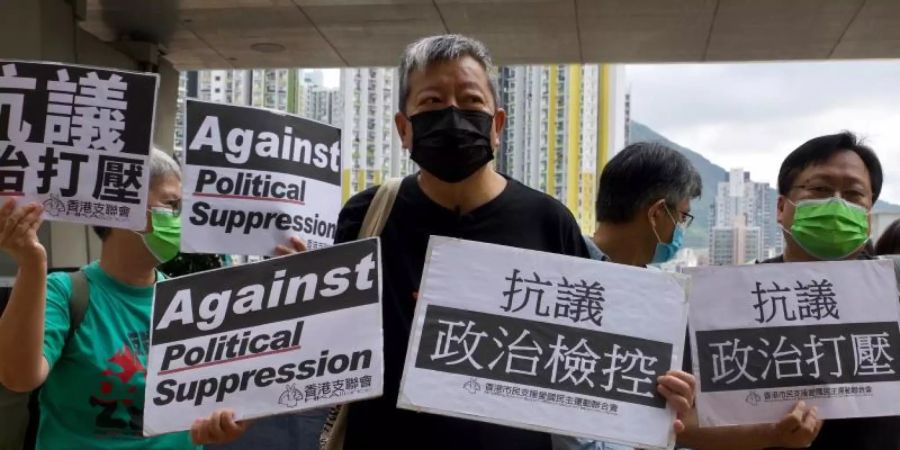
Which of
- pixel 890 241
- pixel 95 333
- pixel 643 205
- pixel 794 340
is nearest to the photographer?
pixel 794 340

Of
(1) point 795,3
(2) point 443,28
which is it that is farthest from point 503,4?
(1) point 795,3

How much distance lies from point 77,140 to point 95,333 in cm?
54

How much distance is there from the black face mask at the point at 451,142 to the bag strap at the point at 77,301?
106cm

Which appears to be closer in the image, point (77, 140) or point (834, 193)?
point (77, 140)

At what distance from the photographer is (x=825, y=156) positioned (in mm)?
2398

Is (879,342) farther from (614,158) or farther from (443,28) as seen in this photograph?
(443,28)

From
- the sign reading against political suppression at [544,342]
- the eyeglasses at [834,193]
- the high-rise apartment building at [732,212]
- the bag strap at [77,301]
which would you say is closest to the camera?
the sign reading against political suppression at [544,342]

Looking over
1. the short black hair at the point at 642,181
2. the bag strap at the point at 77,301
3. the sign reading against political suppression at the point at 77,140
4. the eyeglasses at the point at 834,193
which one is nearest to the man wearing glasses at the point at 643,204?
the short black hair at the point at 642,181

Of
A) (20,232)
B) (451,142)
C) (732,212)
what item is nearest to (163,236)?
(20,232)

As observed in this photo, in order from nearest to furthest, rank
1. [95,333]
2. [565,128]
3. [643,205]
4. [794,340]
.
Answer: [794,340]
[95,333]
[643,205]
[565,128]

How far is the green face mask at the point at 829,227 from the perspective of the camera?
7.64 feet

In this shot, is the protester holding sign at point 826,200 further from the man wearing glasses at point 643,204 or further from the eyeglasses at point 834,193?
the man wearing glasses at point 643,204

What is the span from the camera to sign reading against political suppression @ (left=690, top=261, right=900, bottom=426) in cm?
208

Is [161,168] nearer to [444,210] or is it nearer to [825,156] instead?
[444,210]
